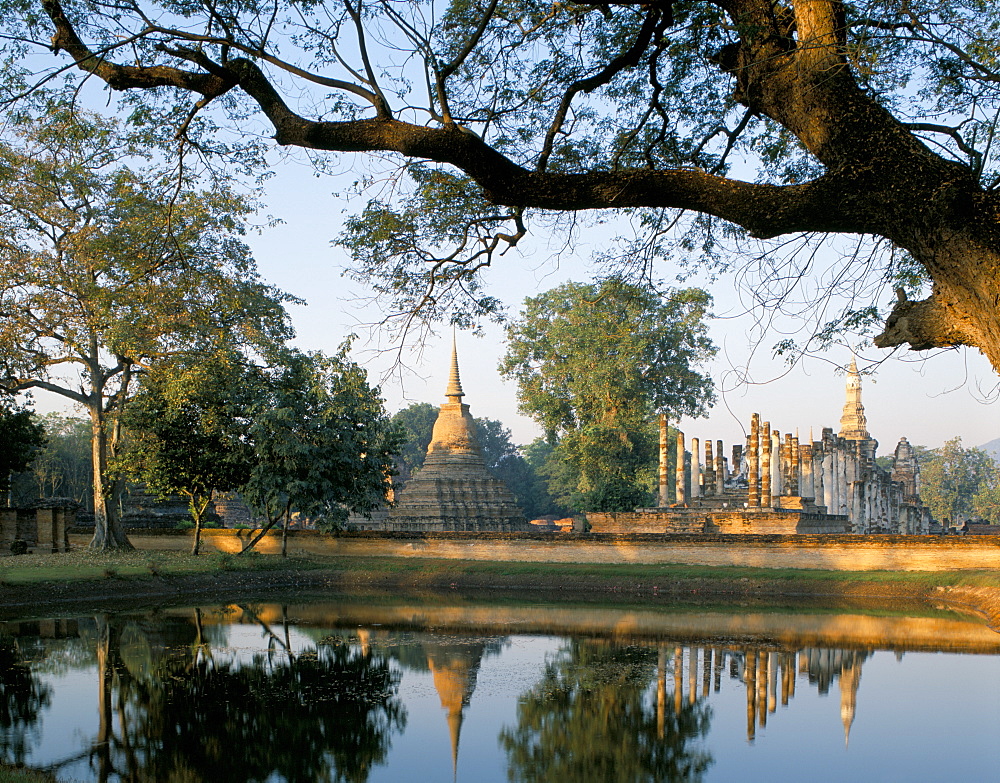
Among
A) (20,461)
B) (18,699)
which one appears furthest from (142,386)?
(18,699)

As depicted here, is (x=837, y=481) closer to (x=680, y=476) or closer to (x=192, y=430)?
(x=680, y=476)

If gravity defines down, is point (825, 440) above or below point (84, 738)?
above

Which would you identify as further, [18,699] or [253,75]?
[18,699]

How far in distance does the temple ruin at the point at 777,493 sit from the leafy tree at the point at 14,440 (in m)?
15.6

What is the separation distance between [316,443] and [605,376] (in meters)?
14.0

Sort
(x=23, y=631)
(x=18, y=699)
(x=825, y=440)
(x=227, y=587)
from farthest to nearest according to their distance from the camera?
(x=825, y=440) → (x=227, y=587) → (x=23, y=631) → (x=18, y=699)

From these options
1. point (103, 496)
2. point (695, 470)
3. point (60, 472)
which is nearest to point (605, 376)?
point (695, 470)

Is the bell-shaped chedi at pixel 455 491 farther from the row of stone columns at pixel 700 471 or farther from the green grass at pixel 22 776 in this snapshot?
the green grass at pixel 22 776

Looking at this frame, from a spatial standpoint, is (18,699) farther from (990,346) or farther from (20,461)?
(20,461)

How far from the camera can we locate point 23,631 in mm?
13859

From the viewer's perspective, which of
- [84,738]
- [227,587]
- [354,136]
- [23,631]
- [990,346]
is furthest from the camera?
[227,587]

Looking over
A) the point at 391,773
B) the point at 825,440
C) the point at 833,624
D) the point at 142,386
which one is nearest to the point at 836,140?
the point at 391,773

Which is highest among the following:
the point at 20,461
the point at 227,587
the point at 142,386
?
the point at 142,386

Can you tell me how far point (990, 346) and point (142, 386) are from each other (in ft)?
68.6
